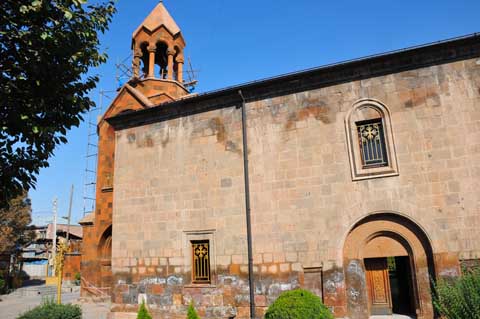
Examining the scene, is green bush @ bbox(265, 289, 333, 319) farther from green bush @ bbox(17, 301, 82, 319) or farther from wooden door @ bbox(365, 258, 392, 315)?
green bush @ bbox(17, 301, 82, 319)

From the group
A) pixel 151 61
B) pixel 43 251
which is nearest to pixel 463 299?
pixel 151 61

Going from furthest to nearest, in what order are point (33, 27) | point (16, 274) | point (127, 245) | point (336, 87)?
1. point (16, 274)
2. point (127, 245)
3. point (336, 87)
4. point (33, 27)

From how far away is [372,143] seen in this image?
10672mm

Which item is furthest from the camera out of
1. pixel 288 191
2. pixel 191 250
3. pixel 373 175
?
pixel 191 250

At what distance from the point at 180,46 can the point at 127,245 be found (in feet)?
40.0

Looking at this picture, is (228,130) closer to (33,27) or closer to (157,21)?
(33,27)

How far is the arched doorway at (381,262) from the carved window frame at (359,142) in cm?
116

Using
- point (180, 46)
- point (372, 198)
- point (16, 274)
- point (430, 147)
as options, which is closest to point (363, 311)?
point (372, 198)

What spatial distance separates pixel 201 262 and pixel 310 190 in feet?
14.2

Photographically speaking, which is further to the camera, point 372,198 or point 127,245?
point 127,245

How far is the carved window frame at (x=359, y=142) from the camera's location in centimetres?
1021

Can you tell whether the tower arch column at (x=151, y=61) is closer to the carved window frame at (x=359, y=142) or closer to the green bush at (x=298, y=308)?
the carved window frame at (x=359, y=142)

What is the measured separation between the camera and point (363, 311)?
389 inches

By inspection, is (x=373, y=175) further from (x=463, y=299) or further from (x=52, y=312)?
(x=52, y=312)
